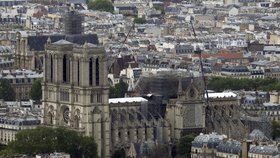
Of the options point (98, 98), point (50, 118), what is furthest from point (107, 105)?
point (50, 118)

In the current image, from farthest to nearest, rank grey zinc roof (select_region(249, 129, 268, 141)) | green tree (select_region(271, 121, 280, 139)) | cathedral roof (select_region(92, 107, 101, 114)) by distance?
→ green tree (select_region(271, 121, 280, 139)) → cathedral roof (select_region(92, 107, 101, 114)) → grey zinc roof (select_region(249, 129, 268, 141))

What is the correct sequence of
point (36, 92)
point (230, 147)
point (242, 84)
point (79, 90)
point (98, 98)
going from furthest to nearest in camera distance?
point (242, 84) < point (36, 92) < point (98, 98) < point (79, 90) < point (230, 147)

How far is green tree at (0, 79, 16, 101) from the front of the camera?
14075cm

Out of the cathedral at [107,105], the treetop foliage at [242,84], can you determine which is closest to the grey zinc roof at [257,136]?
the cathedral at [107,105]

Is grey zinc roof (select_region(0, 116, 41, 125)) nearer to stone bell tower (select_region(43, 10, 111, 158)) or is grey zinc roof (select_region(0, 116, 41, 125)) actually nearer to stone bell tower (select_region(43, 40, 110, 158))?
stone bell tower (select_region(43, 10, 111, 158))

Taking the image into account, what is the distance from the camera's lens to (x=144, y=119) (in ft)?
401

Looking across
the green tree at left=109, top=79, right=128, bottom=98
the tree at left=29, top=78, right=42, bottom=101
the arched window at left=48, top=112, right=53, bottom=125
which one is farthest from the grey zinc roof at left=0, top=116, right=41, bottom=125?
the tree at left=29, top=78, right=42, bottom=101

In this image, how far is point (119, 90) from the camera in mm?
136875

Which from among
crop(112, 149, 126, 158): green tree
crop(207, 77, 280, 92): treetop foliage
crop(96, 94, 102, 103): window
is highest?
crop(96, 94, 102, 103): window

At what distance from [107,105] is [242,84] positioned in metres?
26.9

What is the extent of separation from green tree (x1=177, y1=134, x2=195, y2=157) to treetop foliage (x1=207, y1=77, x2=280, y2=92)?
846 inches

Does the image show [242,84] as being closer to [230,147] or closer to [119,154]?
[119,154]

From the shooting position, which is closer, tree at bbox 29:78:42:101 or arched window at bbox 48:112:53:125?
arched window at bbox 48:112:53:125

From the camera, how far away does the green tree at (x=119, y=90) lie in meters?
135
